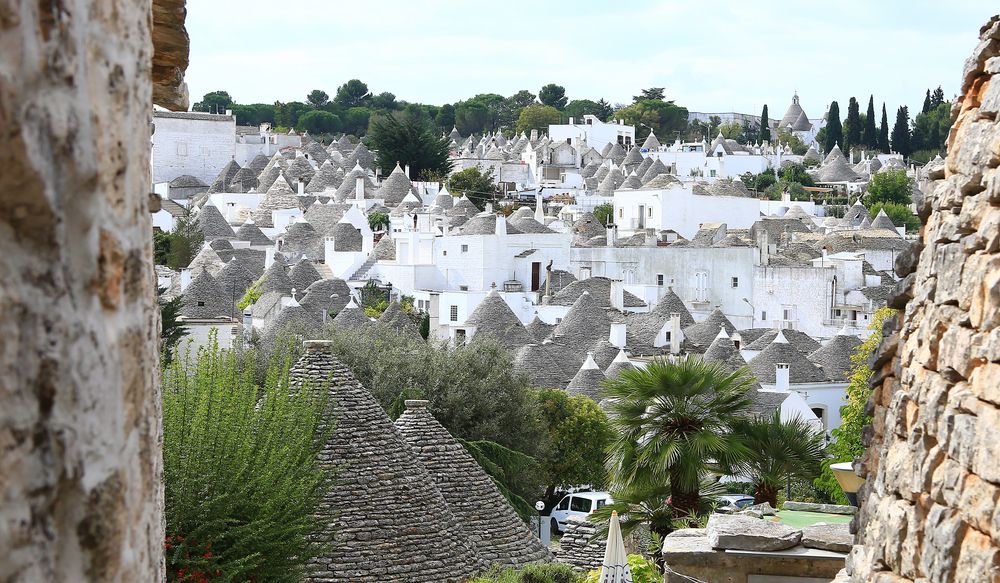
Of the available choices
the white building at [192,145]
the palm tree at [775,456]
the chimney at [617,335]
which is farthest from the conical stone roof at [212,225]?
the palm tree at [775,456]

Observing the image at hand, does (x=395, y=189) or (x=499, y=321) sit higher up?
(x=395, y=189)

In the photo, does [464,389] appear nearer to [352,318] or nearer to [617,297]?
[352,318]

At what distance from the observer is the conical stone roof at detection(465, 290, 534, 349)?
44.5 meters

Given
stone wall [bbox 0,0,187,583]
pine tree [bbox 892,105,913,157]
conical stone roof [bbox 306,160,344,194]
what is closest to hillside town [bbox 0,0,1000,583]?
stone wall [bbox 0,0,187,583]

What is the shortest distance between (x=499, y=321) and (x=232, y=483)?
34170 millimetres

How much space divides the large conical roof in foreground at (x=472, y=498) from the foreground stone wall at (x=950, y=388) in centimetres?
1250

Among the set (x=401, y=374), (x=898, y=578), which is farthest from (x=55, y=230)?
(x=401, y=374)

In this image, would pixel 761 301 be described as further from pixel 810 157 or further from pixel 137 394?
pixel 137 394

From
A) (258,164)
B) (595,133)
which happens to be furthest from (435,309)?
(595,133)

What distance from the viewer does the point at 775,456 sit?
13977 millimetres

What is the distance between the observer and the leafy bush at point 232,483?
11.7 meters

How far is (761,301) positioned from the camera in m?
57.5

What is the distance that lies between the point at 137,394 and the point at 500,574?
14.5m

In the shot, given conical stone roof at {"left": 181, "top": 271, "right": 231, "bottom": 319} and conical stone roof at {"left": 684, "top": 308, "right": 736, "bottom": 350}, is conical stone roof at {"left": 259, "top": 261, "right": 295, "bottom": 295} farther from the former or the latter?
conical stone roof at {"left": 684, "top": 308, "right": 736, "bottom": 350}
